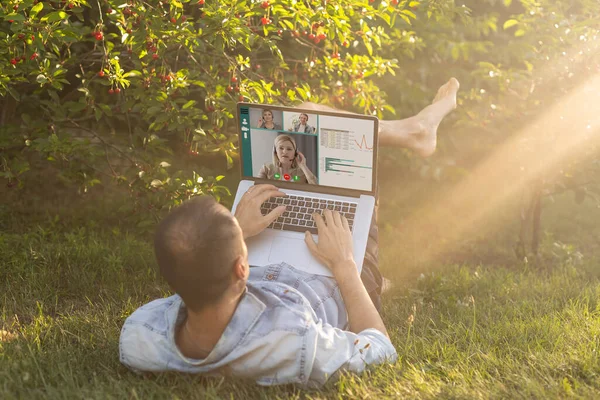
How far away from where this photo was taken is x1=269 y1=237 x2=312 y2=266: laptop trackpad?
10.2 feet

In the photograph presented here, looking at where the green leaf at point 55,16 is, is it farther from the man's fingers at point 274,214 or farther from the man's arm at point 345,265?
the man's arm at point 345,265

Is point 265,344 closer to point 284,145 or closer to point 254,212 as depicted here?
point 254,212

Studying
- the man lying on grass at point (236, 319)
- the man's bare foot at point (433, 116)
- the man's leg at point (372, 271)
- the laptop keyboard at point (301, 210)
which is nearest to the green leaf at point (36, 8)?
the laptop keyboard at point (301, 210)

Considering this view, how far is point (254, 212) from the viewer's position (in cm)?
320

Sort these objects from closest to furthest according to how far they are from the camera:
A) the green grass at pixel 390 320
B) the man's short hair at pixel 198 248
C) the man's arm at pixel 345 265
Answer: the man's short hair at pixel 198 248
the green grass at pixel 390 320
the man's arm at pixel 345 265

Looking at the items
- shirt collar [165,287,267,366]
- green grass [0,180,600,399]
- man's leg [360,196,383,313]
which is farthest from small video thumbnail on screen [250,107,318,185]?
shirt collar [165,287,267,366]

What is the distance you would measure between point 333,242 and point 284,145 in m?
0.59

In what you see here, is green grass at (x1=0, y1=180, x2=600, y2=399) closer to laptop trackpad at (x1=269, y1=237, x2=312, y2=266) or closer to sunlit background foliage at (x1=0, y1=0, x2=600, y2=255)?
sunlit background foliage at (x1=0, y1=0, x2=600, y2=255)

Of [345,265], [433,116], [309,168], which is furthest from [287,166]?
[433,116]

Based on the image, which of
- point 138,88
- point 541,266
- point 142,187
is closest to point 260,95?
point 138,88

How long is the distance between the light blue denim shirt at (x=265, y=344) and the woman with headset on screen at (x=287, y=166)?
2.97 ft

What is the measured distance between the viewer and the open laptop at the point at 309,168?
3.21 metres

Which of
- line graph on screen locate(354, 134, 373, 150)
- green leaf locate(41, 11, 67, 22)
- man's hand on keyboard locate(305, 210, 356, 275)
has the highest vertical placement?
green leaf locate(41, 11, 67, 22)

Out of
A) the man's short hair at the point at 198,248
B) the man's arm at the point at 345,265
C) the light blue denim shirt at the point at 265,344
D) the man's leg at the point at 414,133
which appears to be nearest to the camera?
the man's short hair at the point at 198,248
